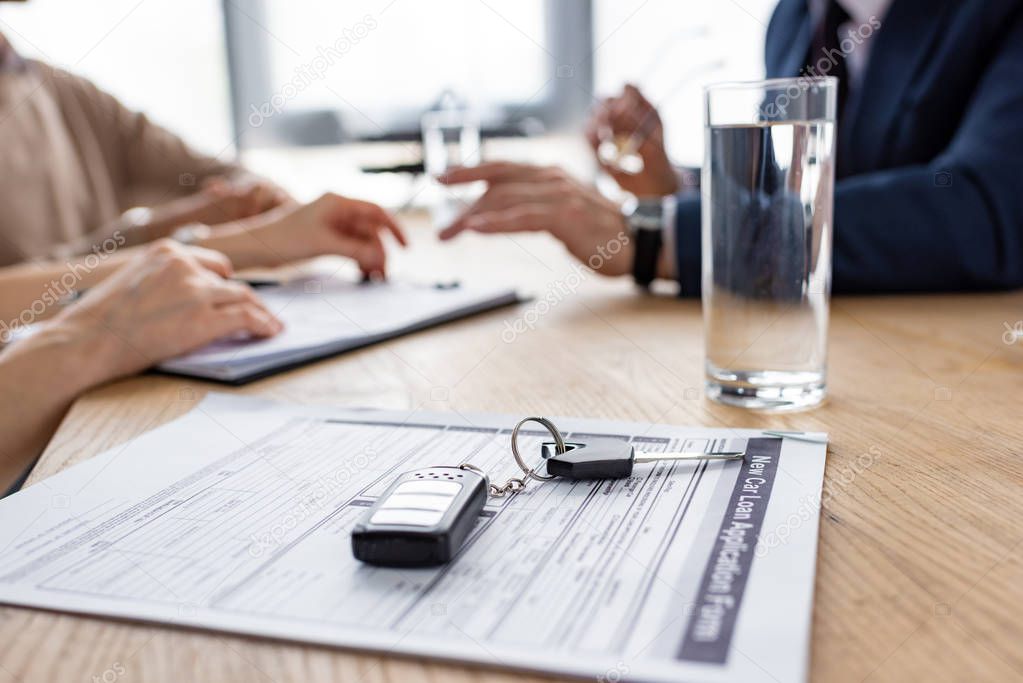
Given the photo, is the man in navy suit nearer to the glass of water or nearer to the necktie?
Answer: the necktie

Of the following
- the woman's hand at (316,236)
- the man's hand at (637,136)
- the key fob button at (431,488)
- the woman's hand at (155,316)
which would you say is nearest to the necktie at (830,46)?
the man's hand at (637,136)

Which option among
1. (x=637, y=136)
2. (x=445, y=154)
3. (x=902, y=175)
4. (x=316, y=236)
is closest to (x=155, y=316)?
(x=316, y=236)

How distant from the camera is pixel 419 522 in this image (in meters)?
0.38

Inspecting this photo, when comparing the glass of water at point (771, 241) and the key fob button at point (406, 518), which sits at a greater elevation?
the glass of water at point (771, 241)

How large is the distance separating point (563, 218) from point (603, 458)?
657 millimetres

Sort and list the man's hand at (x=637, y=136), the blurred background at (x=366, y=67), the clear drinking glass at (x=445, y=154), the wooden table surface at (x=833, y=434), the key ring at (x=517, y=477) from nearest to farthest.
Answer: the wooden table surface at (x=833, y=434) < the key ring at (x=517, y=477) < the man's hand at (x=637, y=136) < the clear drinking glass at (x=445, y=154) < the blurred background at (x=366, y=67)

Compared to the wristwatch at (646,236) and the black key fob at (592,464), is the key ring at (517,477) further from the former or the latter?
the wristwatch at (646,236)

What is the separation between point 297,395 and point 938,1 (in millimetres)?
1004

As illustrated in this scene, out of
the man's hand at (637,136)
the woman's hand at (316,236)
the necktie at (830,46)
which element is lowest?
the woman's hand at (316,236)

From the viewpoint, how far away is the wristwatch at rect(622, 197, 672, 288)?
3.45 ft

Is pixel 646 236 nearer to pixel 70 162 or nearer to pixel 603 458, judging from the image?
pixel 603 458

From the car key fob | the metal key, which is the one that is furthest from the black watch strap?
the car key fob

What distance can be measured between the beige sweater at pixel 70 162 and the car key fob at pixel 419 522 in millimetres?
1625

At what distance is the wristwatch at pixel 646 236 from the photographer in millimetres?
1051
